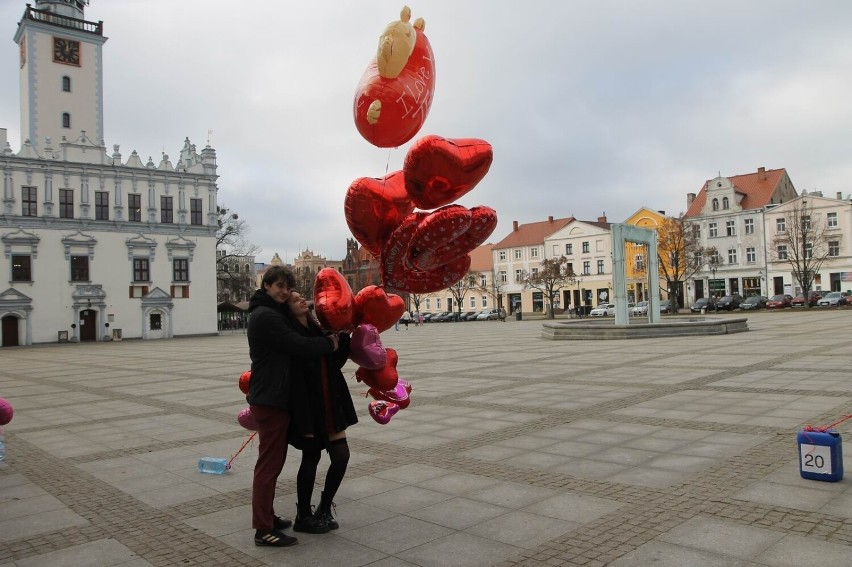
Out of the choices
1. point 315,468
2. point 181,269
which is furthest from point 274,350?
point 181,269

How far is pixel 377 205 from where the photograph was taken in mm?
5035

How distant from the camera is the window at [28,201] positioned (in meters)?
46.7

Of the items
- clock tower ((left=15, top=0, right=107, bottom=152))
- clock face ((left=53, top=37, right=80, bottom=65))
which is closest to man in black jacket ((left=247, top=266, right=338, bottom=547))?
clock tower ((left=15, top=0, right=107, bottom=152))

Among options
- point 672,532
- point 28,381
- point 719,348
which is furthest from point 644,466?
point 28,381

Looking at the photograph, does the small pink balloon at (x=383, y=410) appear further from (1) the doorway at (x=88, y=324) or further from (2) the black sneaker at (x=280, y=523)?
(1) the doorway at (x=88, y=324)

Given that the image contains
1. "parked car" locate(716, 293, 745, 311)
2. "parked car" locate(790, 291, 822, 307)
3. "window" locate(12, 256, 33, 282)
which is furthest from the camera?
"parked car" locate(716, 293, 745, 311)

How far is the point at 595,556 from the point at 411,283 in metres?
2.37

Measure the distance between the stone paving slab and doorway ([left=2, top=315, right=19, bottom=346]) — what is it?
38436 millimetres

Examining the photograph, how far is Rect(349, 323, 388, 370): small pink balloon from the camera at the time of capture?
192 inches

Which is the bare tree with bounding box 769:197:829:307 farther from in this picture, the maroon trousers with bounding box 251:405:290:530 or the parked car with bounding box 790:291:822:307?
the maroon trousers with bounding box 251:405:290:530

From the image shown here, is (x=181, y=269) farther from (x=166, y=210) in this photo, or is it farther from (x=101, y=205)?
(x=101, y=205)

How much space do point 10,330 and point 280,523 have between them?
4939cm

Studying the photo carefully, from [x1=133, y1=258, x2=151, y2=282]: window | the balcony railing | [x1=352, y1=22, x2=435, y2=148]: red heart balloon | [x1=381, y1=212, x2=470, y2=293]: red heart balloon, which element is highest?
the balcony railing

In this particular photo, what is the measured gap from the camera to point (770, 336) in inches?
953
